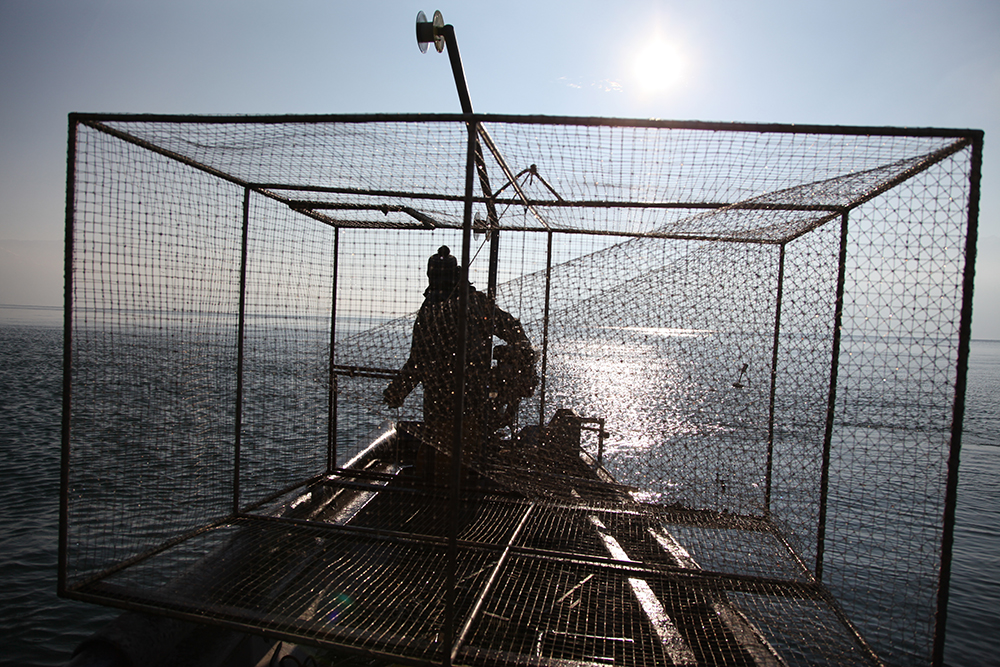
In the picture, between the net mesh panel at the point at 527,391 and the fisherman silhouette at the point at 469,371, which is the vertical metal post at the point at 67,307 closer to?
the net mesh panel at the point at 527,391

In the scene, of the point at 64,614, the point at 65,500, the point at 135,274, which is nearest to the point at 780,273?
the point at 135,274

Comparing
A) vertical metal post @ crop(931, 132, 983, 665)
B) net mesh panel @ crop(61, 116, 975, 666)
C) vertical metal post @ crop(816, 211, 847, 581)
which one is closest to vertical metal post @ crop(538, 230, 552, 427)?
net mesh panel @ crop(61, 116, 975, 666)

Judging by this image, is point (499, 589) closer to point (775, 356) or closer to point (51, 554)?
point (775, 356)

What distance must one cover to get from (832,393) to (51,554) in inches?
328

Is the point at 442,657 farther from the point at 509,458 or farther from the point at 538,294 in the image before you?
the point at 538,294

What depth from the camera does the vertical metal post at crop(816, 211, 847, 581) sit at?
3291 millimetres

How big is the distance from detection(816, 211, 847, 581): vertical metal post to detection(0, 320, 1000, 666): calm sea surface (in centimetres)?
413

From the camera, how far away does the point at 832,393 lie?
334 centimetres

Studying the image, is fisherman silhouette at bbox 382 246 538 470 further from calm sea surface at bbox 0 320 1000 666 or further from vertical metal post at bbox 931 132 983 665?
calm sea surface at bbox 0 320 1000 666

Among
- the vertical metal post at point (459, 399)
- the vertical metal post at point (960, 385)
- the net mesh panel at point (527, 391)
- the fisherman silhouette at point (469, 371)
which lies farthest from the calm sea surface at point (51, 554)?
the vertical metal post at point (960, 385)

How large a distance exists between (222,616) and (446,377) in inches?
74.0

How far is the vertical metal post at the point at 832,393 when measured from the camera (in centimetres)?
329

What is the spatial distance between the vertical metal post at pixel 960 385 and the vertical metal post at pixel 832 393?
0.96 metres

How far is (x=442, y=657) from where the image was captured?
248 centimetres
